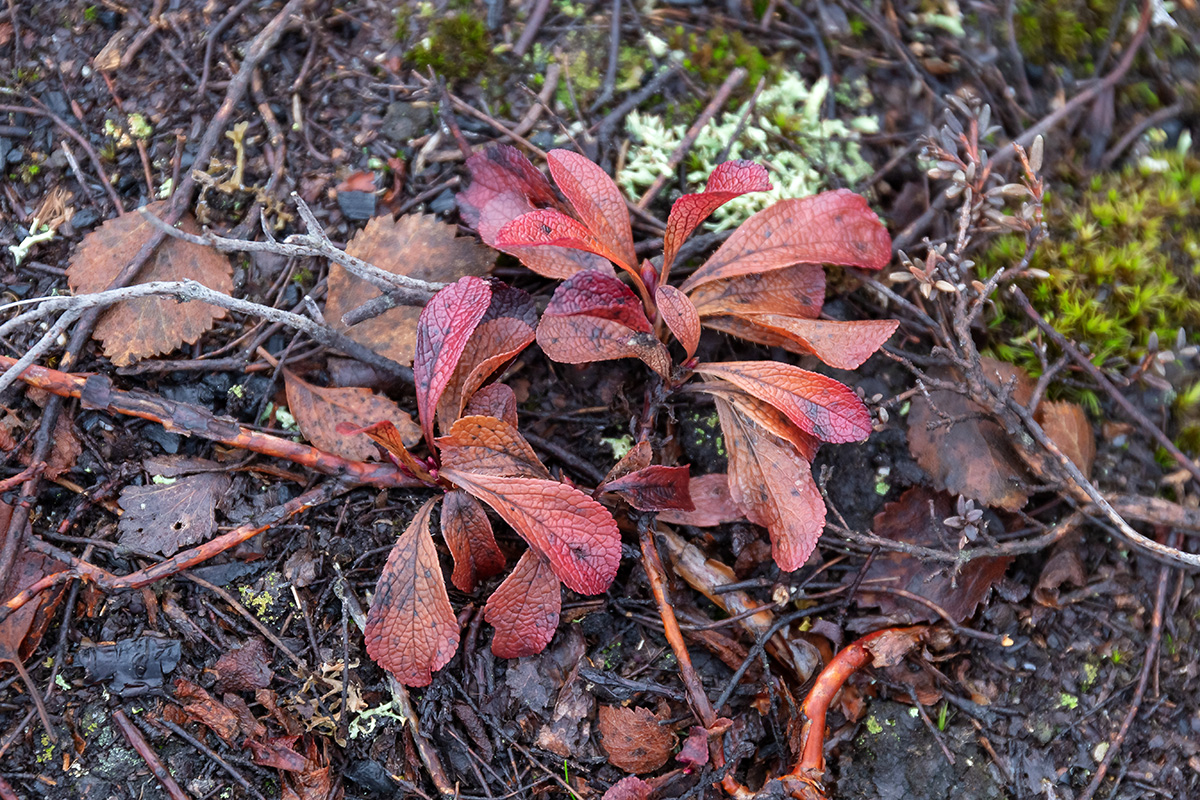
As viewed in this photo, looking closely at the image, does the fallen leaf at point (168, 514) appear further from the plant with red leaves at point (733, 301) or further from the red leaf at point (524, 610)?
the plant with red leaves at point (733, 301)

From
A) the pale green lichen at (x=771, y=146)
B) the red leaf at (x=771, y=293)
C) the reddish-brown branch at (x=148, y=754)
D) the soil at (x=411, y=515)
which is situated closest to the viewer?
the reddish-brown branch at (x=148, y=754)

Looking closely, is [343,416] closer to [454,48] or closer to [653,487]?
[653,487]

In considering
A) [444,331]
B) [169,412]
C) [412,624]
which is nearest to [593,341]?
[444,331]

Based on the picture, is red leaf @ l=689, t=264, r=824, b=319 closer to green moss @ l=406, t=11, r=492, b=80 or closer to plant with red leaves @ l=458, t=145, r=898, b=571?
plant with red leaves @ l=458, t=145, r=898, b=571

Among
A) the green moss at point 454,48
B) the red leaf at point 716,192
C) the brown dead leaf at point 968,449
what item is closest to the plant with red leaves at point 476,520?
the red leaf at point 716,192

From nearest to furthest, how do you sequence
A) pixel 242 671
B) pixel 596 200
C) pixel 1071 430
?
1. pixel 242 671
2. pixel 596 200
3. pixel 1071 430

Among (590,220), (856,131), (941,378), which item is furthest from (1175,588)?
(590,220)

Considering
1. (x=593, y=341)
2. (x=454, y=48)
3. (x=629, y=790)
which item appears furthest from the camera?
(x=454, y=48)

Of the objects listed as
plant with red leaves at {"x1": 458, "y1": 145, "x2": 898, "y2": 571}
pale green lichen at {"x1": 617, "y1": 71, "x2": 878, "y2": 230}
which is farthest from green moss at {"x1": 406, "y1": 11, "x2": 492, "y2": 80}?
pale green lichen at {"x1": 617, "y1": 71, "x2": 878, "y2": 230}
